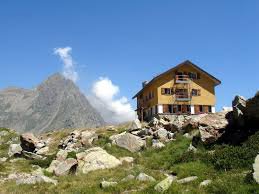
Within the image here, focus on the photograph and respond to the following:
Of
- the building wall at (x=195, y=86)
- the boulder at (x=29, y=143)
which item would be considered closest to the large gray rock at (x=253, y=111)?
the boulder at (x=29, y=143)

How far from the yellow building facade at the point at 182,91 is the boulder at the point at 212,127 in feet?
145

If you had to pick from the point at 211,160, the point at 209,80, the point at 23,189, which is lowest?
the point at 23,189

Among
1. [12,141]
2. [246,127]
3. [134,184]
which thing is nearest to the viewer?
[134,184]

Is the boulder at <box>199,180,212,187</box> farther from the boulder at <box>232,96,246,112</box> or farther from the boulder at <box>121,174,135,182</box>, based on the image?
the boulder at <box>232,96,246,112</box>

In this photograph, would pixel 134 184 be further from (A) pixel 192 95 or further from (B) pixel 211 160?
(A) pixel 192 95

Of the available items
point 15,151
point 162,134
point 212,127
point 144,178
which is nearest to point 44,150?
point 15,151

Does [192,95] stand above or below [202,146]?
above

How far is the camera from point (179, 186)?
55.0 feet

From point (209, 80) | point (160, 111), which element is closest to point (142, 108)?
point (160, 111)

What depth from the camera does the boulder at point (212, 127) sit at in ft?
93.1

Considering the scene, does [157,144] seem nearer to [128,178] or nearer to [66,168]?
[66,168]

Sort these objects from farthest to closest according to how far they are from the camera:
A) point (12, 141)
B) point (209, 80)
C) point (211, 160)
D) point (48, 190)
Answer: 1. point (209, 80)
2. point (12, 141)
3. point (211, 160)
4. point (48, 190)

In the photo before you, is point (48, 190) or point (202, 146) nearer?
point (48, 190)

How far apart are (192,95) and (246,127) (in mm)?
52494
